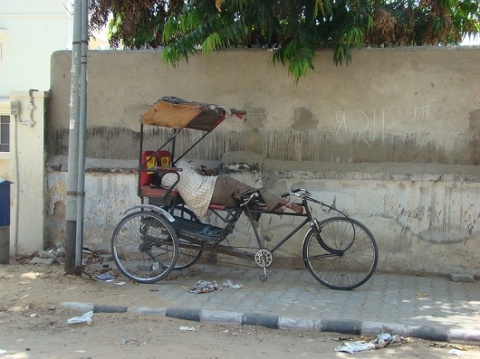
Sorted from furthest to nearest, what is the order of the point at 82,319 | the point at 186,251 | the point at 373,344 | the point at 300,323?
the point at 186,251 → the point at 82,319 → the point at 300,323 → the point at 373,344

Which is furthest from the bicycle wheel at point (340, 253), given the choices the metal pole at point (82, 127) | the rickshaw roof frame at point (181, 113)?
the metal pole at point (82, 127)

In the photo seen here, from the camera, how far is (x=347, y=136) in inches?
296

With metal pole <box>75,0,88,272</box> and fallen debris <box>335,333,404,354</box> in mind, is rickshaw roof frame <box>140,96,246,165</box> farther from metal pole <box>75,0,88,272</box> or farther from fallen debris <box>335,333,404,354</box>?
fallen debris <box>335,333,404,354</box>

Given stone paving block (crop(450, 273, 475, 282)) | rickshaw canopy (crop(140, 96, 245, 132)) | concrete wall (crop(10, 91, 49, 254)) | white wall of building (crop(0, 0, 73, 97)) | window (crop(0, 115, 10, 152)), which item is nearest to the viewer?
rickshaw canopy (crop(140, 96, 245, 132))

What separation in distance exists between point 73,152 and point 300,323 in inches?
132

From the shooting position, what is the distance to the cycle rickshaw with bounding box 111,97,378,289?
6578 millimetres

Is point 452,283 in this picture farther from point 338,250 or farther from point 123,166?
point 123,166

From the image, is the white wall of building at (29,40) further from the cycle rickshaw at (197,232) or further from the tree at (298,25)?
the cycle rickshaw at (197,232)

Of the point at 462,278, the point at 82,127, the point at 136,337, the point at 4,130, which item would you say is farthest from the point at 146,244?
the point at 462,278

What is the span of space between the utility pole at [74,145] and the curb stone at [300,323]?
3.27ft

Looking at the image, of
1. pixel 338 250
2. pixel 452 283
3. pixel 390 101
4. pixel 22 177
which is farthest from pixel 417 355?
pixel 22 177

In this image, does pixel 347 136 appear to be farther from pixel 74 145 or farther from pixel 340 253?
pixel 74 145

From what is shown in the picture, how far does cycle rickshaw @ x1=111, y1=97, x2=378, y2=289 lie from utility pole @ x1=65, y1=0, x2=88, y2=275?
19.5 inches

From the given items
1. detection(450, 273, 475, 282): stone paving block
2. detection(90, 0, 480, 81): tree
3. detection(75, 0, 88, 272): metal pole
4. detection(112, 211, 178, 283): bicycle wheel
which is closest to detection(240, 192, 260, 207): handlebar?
detection(112, 211, 178, 283): bicycle wheel
